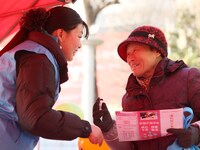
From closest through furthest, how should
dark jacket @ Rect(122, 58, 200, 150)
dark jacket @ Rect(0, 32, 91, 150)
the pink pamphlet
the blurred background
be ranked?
dark jacket @ Rect(0, 32, 91, 150)
the pink pamphlet
dark jacket @ Rect(122, 58, 200, 150)
the blurred background

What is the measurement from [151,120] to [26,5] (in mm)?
1633

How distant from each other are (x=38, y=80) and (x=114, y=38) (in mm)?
5495

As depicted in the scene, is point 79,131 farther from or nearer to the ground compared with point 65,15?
nearer to the ground

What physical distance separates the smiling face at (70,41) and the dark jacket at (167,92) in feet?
1.28

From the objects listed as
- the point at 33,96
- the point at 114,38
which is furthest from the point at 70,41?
the point at 114,38

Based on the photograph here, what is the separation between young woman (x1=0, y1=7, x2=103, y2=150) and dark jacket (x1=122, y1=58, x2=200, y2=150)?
1.07 feet

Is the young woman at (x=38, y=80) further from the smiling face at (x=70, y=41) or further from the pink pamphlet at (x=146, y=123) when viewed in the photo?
the pink pamphlet at (x=146, y=123)

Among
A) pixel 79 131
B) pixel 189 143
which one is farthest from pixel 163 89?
pixel 79 131

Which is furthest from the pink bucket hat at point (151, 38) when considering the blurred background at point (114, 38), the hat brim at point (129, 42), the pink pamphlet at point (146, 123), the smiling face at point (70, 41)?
the blurred background at point (114, 38)

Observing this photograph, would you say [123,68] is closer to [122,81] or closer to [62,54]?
[122,81]

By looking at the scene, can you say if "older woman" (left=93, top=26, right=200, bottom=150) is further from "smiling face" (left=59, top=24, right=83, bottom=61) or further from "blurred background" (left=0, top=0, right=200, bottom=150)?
"blurred background" (left=0, top=0, right=200, bottom=150)

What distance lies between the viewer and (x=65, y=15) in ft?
6.10

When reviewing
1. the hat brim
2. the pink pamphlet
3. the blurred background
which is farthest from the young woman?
the blurred background

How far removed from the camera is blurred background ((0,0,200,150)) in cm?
664
